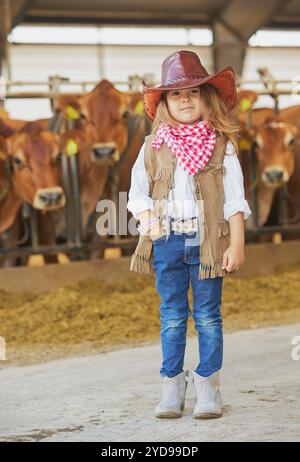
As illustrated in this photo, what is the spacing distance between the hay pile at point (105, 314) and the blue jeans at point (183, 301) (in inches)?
66.1

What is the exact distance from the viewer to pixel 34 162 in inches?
276

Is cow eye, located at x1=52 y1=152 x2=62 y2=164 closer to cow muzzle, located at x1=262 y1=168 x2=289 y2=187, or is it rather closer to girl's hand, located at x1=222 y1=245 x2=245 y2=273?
cow muzzle, located at x1=262 y1=168 x2=289 y2=187

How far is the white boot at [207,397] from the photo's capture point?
2943mm

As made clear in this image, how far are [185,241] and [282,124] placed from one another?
514 cm

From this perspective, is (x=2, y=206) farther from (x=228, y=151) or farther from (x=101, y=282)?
(x=228, y=151)

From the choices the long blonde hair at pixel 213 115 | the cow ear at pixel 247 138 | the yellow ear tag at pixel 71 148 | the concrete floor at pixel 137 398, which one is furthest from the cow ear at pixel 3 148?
the long blonde hair at pixel 213 115

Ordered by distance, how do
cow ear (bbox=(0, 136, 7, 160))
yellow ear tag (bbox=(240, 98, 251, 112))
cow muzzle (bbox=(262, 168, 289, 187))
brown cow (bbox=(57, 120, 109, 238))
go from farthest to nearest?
yellow ear tag (bbox=(240, 98, 251, 112))
cow muzzle (bbox=(262, 168, 289, 187))
brown cow (bbox=(57, 120, 109, 238))
cow ear (bbox=(0, 136, 7, 160))

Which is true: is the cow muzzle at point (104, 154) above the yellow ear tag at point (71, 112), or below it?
below

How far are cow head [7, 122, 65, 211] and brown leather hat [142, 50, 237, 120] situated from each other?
385 centimetres

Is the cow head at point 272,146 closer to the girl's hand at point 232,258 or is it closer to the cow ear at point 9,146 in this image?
the cow ear at point 9,146

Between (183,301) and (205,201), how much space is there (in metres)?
0.34

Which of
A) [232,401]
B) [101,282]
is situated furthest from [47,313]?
[232,401]

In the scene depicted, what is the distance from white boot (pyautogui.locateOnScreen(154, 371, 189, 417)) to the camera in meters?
2.97

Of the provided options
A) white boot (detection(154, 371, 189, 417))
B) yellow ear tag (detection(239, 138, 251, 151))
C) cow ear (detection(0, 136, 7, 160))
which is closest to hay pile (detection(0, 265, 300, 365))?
cow ear (detection(0, 136, 7, 160))
